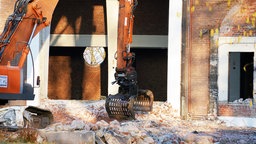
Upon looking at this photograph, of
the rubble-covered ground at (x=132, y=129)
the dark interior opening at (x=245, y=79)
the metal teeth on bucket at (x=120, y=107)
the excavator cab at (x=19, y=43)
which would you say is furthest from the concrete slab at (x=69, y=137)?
the dark interior opening at (x=245, y=79)

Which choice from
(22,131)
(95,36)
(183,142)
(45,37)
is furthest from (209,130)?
(95,36)

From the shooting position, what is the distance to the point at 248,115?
56.6ft

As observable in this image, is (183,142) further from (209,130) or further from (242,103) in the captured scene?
(242,103)

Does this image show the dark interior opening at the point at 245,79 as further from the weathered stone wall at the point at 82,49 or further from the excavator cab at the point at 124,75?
the excavator cab at the point at 124,75

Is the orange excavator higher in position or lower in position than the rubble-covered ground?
higher

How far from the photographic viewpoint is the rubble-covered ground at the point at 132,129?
35.7 feet

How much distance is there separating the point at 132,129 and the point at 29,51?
122 inches

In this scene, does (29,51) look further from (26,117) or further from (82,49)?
(82,49)

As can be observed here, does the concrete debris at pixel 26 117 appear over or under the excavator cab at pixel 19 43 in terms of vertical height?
under

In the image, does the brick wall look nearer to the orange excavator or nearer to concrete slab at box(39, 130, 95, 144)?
the orange excavator

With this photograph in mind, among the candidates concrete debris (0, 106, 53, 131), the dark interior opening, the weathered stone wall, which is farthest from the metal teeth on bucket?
the weathered stone wall

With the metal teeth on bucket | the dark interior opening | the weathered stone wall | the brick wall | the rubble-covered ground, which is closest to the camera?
the rubble-covered ground

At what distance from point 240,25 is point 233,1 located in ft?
2.80

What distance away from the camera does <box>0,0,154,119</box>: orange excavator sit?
1112cm
